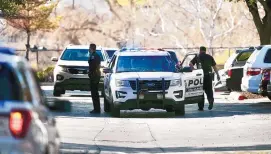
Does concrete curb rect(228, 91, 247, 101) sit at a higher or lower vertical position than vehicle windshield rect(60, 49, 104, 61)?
lower

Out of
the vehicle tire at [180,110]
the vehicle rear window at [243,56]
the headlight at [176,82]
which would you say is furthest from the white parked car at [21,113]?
the vehicle rear window at [243,56]

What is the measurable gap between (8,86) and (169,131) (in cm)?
1153

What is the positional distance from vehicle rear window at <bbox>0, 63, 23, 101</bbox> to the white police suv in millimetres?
14564

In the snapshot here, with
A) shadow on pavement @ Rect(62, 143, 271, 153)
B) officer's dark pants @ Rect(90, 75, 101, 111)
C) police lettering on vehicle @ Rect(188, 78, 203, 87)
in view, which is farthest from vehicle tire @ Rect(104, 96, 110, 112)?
shadow on pavement @ Rect(62, 143, 271, 153)

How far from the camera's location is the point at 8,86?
7.61 meters

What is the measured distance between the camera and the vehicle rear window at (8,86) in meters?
7.55

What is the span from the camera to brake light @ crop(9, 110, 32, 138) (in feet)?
23.5

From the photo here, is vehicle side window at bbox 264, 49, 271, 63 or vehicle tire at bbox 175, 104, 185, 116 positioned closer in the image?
vehicle tire at bbox 175, 104, 185, 116

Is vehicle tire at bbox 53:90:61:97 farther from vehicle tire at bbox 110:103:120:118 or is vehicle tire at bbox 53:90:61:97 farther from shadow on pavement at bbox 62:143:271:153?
shadow on pavement at bbox 62:143:271:153

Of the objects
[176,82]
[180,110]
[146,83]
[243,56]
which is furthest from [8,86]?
[243,56]

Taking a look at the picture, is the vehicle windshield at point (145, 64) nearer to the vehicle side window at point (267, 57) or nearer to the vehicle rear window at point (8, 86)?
the vehicle side window at point (267, 57)

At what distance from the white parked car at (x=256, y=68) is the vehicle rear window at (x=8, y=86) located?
Result: 59.9ft

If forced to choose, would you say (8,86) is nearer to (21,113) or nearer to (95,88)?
(21,113)

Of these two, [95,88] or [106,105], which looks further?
[106,105]
